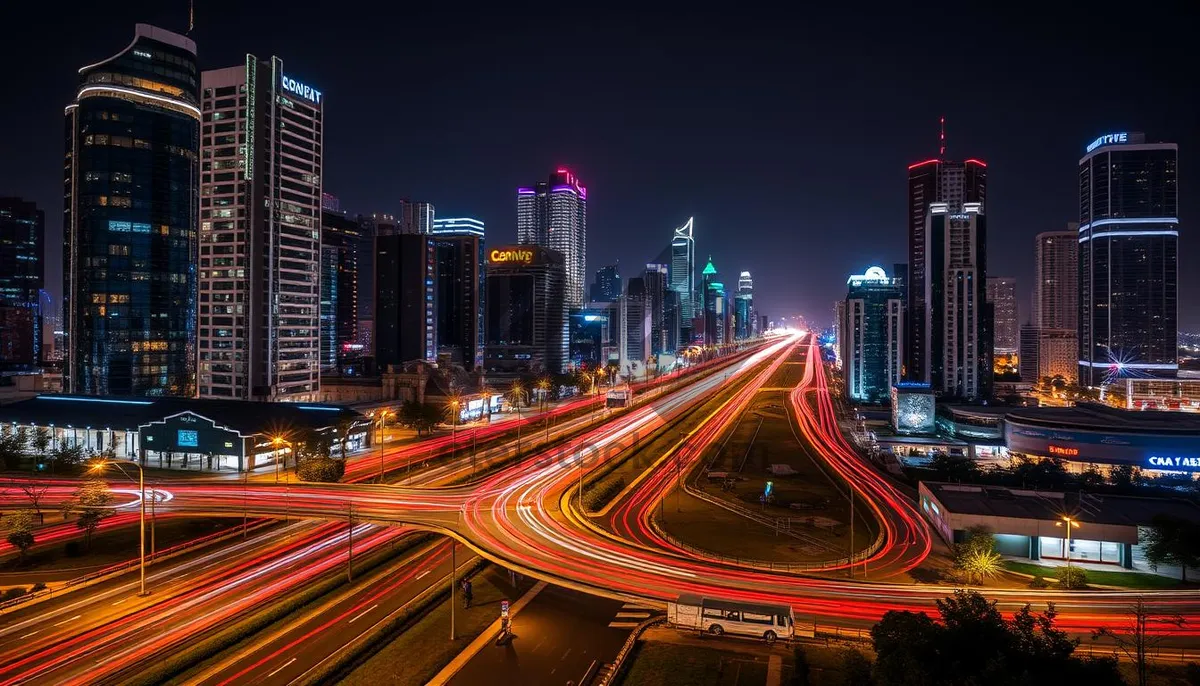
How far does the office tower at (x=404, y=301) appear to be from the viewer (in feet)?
439

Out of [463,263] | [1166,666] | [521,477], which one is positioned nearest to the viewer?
[1166,666]

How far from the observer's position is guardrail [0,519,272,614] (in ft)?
89.3

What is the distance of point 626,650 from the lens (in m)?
25.0

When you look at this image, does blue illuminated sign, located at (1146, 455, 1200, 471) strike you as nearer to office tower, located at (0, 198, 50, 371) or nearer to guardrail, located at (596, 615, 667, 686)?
guardrail, located at (596, 615, 667, 686)

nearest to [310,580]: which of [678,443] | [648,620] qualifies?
[648,620]

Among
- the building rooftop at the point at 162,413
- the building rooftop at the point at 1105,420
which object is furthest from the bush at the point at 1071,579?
the building rooftop at the point at 162,413

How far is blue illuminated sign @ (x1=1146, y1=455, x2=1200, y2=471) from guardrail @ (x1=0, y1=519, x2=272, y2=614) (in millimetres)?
74909

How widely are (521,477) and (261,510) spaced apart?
59.5 feet

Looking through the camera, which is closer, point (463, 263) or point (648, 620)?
point (648, 620)

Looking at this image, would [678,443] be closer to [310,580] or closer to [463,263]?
[310,580]

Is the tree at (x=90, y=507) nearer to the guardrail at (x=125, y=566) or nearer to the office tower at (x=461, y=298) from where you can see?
the guardrail at (x=125, y=566)

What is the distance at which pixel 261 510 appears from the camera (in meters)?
33.6

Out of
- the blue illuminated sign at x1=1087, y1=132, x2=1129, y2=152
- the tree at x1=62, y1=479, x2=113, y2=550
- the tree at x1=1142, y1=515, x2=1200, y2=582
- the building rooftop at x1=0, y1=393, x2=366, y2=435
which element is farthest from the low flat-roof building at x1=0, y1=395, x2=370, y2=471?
the blue illuminated sign at x1=1087, y1=132, x2=1129, y2=152

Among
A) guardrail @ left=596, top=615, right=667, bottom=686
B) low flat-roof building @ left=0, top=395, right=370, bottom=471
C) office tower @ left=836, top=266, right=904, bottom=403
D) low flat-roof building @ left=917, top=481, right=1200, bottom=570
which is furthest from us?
office tower @ left=836, top=266, right=904, bottom=403
